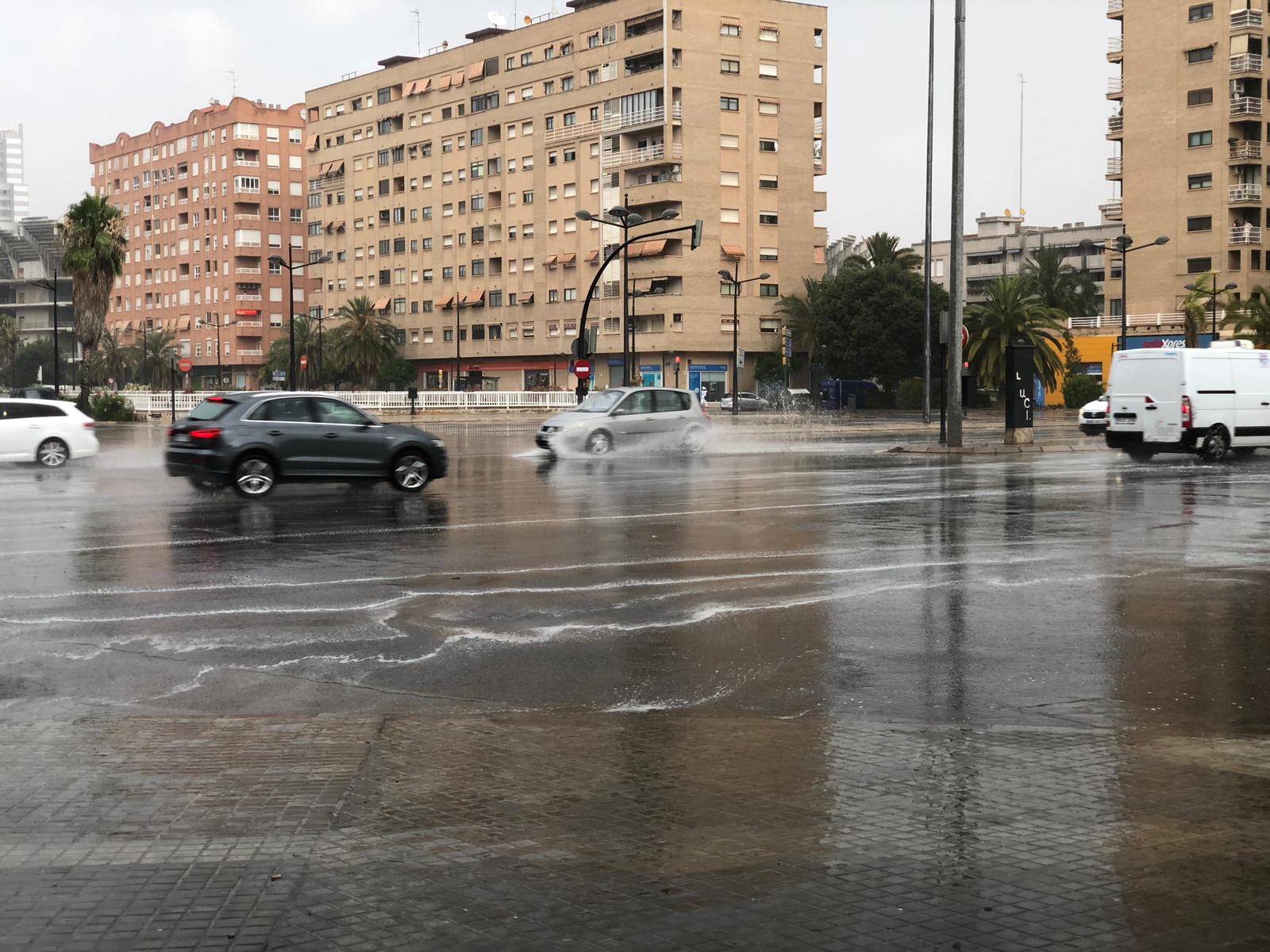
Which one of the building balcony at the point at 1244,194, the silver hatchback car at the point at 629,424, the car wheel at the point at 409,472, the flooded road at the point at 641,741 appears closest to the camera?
the flooded road at the point at 641,741

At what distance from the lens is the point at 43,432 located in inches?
1093

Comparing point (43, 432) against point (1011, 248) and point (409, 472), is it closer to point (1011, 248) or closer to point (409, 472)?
point (409, 472)

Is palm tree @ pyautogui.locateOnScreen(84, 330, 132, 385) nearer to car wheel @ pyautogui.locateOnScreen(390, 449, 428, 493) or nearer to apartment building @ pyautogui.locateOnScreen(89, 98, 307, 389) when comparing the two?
apartment building @ pyautogui.locateOnScreen(89, 98, 307, 389)

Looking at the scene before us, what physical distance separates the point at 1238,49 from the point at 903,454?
61.7 m

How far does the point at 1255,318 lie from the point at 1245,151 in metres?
18.1

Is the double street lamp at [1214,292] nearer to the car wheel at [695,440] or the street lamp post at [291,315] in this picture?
the street lamp post at [291,315]

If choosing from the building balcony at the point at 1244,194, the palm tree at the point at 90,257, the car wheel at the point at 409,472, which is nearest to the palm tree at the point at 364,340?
the palm tree at the point at 90,257

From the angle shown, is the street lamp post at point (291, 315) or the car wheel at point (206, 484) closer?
the car wheel at point (206, 484)

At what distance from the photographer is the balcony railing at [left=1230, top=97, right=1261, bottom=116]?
3189 inches

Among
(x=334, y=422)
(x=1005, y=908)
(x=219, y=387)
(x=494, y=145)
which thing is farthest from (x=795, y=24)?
(x=1005, y=908)

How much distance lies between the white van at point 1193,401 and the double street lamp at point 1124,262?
2594 cm

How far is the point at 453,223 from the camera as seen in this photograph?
10806cm

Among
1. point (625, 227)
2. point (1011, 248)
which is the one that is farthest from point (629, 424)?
point (1011, 248)

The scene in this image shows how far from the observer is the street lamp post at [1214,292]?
2960 inches
